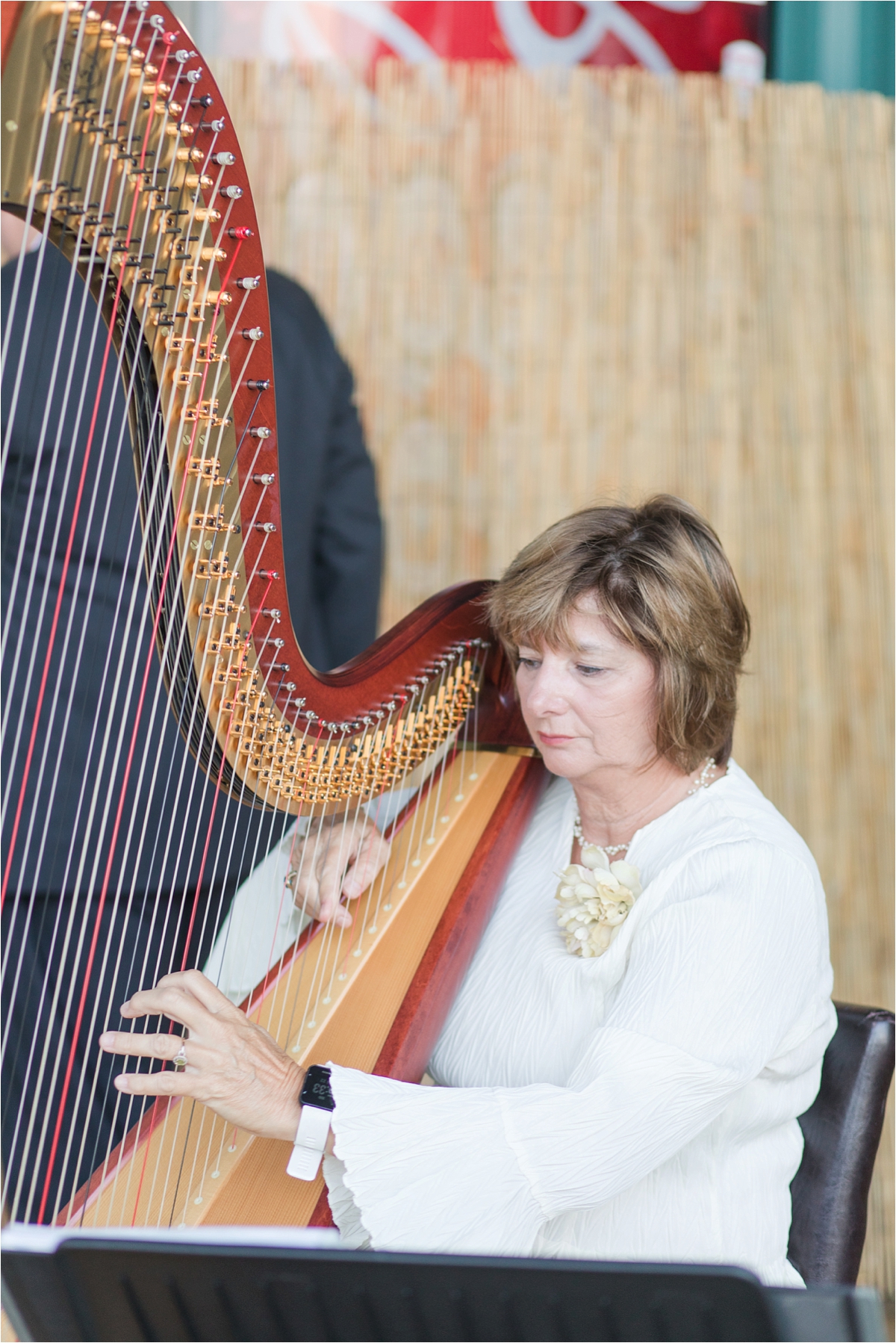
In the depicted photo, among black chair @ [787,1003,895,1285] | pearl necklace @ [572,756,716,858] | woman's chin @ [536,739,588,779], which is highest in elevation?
woman's chin @ [536,739,588,779]

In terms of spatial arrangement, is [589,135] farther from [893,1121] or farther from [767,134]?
[893,1121]

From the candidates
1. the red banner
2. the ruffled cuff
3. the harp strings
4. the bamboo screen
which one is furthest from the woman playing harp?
the red banner

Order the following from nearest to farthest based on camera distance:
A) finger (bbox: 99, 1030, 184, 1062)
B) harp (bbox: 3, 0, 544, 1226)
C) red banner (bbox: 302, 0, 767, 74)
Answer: harp (bbox: 3, 0, 544, 1226) < finger (bbox: 99, 1030, 184, 1062) < red banner (bbox: 302, 0, 767, 74)

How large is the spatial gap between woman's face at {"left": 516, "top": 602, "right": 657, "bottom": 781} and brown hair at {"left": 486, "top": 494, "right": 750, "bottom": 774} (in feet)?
0.05

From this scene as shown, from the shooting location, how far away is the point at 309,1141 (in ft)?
3.95

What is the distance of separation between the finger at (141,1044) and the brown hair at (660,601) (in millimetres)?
637

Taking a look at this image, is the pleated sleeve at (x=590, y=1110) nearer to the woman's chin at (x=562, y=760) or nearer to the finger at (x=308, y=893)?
the woman's chin at (x=562, y=760)

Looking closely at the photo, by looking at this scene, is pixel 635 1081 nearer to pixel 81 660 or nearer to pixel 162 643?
pixel 162 643

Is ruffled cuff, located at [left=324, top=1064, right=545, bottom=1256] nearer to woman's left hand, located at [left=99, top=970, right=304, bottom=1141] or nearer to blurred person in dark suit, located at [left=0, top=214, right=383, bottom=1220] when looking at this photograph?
woman's left hand, located at [left=99, top=970, right=304, bottom=1141]

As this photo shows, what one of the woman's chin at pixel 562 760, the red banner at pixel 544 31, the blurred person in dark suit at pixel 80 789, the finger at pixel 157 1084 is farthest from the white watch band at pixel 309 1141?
the red banner at pixel 544 31

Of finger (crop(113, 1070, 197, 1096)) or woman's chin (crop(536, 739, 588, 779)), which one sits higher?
woman's chin (crop(536, 739, 588, 779))

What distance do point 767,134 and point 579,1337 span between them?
2699 millimetres

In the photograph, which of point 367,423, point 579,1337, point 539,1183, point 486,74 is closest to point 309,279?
point 367,423

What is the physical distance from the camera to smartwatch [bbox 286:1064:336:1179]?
3.94 feet
